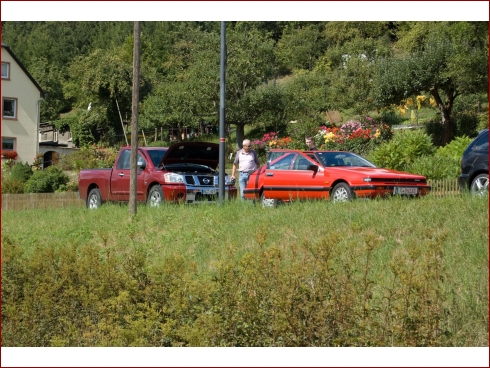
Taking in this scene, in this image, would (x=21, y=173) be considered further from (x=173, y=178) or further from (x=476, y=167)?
(x=476, y=167)

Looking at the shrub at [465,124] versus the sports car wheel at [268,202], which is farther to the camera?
the shrub at [465,124]

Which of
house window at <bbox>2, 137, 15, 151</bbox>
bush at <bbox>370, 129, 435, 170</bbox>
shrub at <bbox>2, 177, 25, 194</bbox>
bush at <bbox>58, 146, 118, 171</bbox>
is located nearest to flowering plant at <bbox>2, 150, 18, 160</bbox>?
house window at <bbox>2, 137, 15, 151</bbox>

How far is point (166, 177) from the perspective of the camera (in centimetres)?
2023

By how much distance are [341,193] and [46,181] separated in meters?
20.8

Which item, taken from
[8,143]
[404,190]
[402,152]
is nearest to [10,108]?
[8,143]

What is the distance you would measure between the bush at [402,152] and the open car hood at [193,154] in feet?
17.7

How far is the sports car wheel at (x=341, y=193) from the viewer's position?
16.9 metres

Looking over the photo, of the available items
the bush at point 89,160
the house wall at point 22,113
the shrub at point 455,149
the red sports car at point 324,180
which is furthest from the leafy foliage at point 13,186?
the red sports car at point 324,180

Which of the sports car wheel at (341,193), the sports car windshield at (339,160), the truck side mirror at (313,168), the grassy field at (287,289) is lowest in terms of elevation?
the grassy field at (287,289)

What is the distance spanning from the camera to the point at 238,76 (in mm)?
47469

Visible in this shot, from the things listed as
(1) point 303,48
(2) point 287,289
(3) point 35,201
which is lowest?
(2) point 287,289

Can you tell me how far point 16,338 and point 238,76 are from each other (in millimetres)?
37507

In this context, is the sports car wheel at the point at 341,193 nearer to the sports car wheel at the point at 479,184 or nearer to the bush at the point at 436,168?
the sports car wheel at the point at 479,184

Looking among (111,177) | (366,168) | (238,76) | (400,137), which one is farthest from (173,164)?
(238,76)
